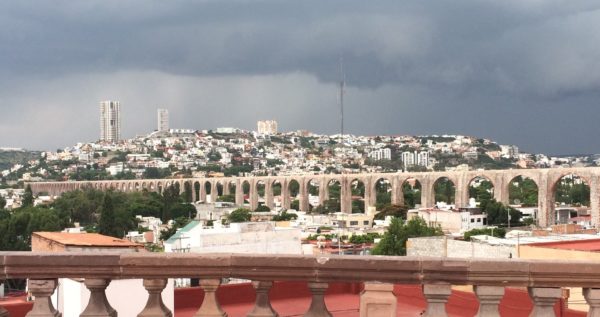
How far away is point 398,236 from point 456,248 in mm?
8562

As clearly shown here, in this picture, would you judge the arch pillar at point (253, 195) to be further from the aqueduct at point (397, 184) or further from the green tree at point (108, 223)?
the green tree at point (108, 223)

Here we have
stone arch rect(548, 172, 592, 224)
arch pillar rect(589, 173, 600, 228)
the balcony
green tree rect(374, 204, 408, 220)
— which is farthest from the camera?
green tree rect(374, 204, 408, 220)

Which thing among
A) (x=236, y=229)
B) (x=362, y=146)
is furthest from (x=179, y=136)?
(x=236, y=229)

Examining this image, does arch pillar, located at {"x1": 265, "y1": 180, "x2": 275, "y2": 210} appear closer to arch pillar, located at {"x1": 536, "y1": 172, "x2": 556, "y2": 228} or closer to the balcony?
arch pillar, located at {"x1": 536, "y1": 172, "x2": 556, "y2": 228}

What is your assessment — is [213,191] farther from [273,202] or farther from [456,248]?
[456,248]

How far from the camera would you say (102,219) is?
3319 centimetres

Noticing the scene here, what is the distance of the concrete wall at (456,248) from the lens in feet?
48.1

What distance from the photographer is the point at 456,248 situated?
1612cm

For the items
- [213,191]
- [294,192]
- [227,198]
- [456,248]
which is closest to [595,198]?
[456,248]

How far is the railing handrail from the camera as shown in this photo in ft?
6.88

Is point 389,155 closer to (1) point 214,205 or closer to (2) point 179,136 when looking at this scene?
(2) point 179,136

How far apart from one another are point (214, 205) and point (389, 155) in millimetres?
122362

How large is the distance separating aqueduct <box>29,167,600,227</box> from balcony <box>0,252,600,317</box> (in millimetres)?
34806

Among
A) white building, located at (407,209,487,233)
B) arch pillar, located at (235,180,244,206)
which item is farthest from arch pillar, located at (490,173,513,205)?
arch pillar, located at (235,180,244,206)
